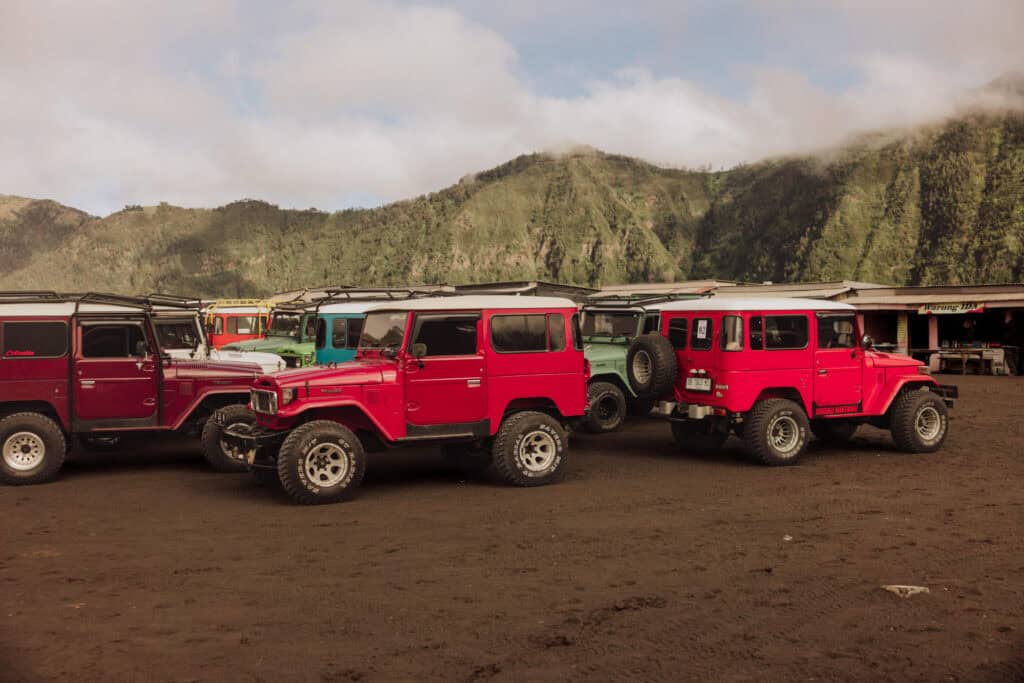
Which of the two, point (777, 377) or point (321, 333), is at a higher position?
point (321, 333)

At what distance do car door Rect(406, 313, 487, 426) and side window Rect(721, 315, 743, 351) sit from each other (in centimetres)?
362

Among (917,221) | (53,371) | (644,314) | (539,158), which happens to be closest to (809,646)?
(53,371)

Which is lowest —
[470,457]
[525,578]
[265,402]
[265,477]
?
[525,578]

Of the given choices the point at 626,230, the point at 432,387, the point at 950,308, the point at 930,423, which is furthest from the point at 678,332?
the point at 626,230

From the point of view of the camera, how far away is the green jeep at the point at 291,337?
18625 millimetres

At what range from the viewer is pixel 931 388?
43.4 feet

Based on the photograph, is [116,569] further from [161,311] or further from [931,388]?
[931,388]

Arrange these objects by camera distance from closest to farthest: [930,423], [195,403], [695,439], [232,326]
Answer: [195,403] < [930,423] < [695,439] < [232,326]

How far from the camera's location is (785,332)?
12.1m

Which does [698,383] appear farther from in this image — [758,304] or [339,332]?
[339,332]

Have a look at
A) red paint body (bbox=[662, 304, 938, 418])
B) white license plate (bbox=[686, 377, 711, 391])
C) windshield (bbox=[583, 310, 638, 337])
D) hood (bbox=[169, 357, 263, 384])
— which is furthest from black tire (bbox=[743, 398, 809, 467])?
hood (bbox=[169, 357, 263, 384])

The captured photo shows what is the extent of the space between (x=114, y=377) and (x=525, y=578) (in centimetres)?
721

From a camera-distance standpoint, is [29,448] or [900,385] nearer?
[29,448]

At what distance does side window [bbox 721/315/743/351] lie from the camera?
1190 cm
